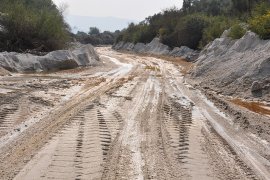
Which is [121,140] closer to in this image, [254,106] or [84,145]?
[84,145]

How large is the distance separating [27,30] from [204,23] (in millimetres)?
20745

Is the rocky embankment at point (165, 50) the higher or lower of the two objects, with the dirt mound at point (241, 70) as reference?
lower

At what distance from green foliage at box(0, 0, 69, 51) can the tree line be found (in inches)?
417

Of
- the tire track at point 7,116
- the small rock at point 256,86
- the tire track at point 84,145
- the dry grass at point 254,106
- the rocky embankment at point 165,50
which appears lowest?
the rocky embankment at point 165,50

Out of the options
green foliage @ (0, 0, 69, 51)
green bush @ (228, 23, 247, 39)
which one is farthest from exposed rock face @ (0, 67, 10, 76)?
green bush @ (228, 23, 247, 39)

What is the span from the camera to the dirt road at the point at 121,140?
549cm

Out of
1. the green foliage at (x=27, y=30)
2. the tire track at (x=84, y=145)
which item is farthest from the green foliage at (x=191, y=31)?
the tire track at (x=84, y=145)

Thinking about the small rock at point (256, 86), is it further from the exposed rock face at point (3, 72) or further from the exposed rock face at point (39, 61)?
the exposed rock face at point (39, 61)

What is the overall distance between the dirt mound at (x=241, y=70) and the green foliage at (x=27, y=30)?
10771mm

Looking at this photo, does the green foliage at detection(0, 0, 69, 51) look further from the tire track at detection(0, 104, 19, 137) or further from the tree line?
the tire track at detection(0, 104, 19, 137)

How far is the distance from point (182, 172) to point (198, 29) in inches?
1476

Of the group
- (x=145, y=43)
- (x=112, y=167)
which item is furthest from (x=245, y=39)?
(x=145, y=43)

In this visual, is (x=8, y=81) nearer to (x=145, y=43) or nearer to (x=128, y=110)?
(x=128, y=110)

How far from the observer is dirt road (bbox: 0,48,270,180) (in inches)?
216
